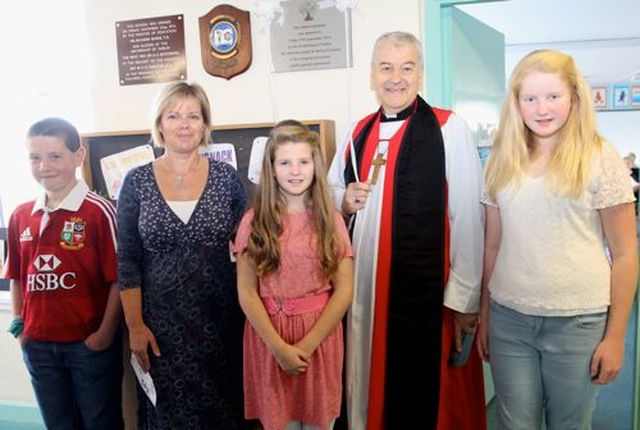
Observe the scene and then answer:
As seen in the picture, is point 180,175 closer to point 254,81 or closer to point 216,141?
point 216,141

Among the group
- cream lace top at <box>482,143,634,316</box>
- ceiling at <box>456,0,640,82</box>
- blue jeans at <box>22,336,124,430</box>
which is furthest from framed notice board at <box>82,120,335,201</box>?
ceiling at <box>456,0,640,82</box>

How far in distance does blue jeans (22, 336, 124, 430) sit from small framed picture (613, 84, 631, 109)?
27.6ft

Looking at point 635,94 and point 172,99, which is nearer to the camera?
point 172,99

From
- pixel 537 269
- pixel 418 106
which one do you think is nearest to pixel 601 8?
pixel 418 106

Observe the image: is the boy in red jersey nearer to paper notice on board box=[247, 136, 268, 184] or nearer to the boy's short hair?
the boy's short hair

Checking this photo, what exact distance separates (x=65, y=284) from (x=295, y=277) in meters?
0.79

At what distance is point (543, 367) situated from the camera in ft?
4.84

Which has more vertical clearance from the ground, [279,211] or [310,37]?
[310,37]

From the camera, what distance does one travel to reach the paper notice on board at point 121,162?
237 centimetres

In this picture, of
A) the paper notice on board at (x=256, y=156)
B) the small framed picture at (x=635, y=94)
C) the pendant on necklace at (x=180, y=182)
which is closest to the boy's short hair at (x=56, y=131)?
the pendant on necklace at (x=180, y=182)

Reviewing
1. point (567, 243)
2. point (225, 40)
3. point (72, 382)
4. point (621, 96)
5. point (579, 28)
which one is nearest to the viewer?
point (567, 243)

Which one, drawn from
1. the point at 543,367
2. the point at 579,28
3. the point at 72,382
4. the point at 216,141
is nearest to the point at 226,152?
the point at 216,141

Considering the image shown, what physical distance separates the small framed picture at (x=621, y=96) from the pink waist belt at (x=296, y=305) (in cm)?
819

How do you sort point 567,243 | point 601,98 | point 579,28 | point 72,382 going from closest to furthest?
point 567,243, point 72,382, point 579,28, point 601,98
